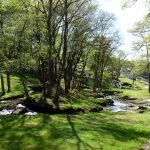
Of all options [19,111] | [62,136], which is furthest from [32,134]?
[19,111]

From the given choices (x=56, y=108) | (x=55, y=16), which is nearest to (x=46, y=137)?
(x=56, y=108)

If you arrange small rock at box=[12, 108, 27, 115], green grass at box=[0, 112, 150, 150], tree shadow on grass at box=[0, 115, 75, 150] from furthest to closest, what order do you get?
1. small rock at box=[12, 108, 27, 115]
2. green grass at box=[0, 112, 150, 150]
3. tree shadow on grass at box=[0, 115, 75, 150]

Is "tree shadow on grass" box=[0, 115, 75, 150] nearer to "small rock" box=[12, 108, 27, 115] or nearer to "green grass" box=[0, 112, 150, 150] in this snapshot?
"green grass" box=[0, 112, 150, 150]

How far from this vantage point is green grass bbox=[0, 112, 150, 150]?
61.1ft

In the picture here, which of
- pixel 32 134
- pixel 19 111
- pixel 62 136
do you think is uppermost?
pixel 32 134

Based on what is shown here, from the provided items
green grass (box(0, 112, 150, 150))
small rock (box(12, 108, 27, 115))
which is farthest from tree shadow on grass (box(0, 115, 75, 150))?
small rock (box(12, 108, 27, 115))

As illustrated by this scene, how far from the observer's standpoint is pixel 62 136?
67.8ft

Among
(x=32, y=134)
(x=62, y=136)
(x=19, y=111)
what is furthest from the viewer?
(x=19, y=111)

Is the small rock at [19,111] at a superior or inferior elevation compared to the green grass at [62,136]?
inferior

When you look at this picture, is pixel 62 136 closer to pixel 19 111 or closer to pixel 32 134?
pixel 32 134

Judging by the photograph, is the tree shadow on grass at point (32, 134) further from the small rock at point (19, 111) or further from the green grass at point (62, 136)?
the small rock at point (19, 111)

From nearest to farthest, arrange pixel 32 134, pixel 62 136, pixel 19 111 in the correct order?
pixel 62 136
pixel 32 134
pixel 19 111

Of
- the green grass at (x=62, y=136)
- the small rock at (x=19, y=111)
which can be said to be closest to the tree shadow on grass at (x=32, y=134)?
the green grass at (x=62, y=136)

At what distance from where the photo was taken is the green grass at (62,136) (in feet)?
61.1
